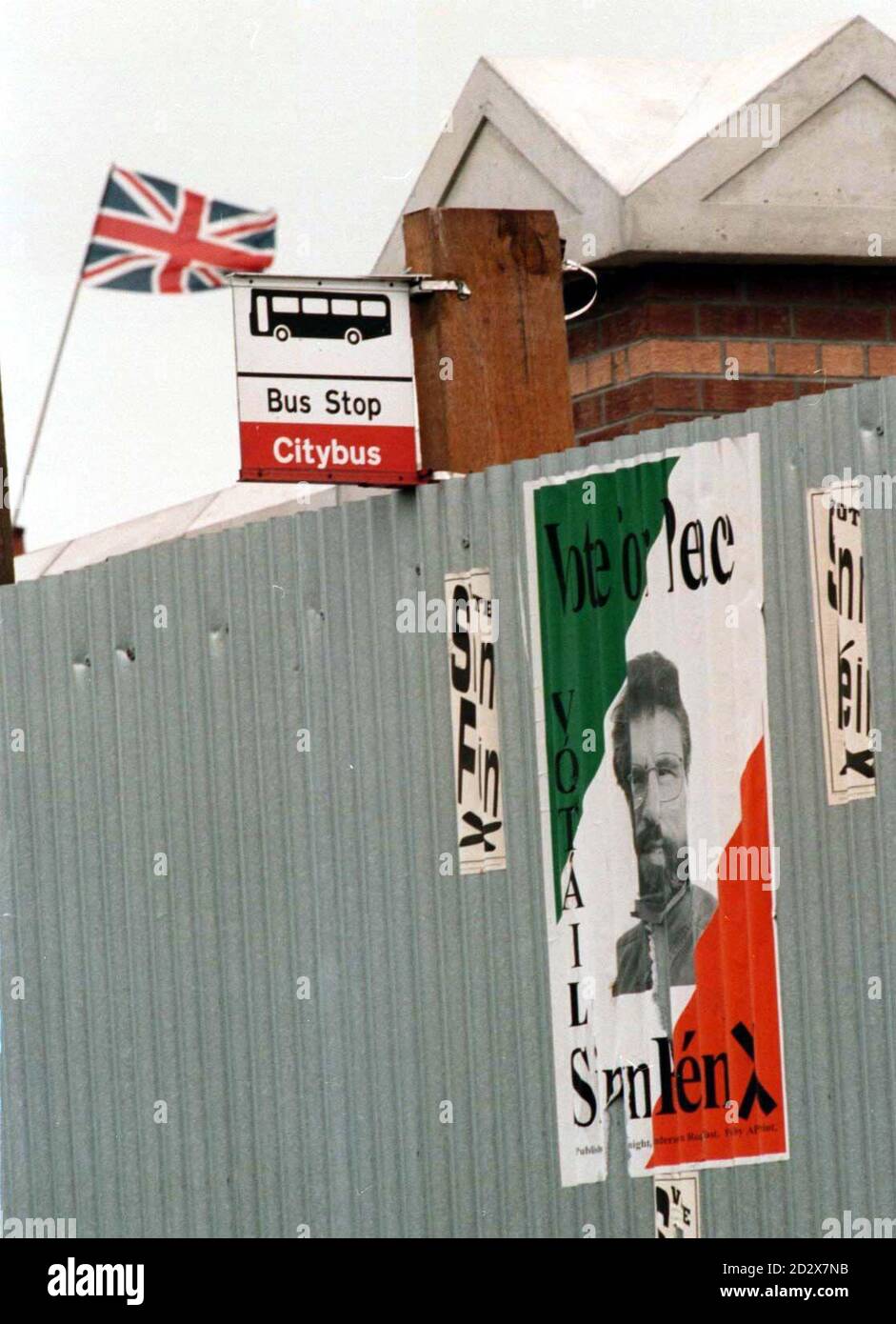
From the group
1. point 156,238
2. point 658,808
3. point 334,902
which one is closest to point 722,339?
point 334,902

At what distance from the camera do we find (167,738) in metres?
6.88

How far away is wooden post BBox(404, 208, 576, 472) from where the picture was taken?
6414mm

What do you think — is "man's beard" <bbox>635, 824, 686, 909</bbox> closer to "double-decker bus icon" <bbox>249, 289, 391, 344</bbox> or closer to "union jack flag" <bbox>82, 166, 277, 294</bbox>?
"double-decker bus icon" <bbox>249, 289, 391, 344</bbox>

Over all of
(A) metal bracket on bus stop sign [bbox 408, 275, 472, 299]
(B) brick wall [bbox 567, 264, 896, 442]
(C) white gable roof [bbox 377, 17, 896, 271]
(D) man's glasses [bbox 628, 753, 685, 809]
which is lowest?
(D) man's glasses [bbox 628, 753, 685, 809]

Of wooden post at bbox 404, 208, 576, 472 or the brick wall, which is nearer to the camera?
wooden post at bbox 404, 208, 576, 472

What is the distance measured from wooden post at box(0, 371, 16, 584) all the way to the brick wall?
2104 mm

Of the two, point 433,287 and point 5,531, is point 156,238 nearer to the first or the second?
point 5,531

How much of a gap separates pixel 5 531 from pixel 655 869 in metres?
3.73

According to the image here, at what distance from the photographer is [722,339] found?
7.77 meters

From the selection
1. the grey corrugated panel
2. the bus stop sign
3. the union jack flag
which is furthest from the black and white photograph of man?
the union jack flag

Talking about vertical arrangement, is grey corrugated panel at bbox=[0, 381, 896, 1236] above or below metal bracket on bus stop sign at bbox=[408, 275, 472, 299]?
below

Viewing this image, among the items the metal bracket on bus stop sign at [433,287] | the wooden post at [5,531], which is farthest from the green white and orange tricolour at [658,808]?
the wooden post at [5,531]

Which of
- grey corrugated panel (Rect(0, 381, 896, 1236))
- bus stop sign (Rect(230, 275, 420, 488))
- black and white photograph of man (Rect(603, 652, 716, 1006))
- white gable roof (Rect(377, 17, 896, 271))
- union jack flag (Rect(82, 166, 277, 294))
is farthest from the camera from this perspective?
union jack flag (Rect(82, 166, 277, 294))
